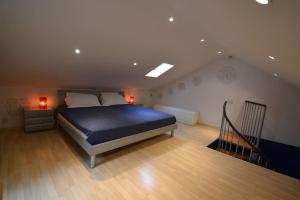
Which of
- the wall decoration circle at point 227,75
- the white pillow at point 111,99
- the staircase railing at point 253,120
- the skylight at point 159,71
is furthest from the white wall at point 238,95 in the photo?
the white pillow at point 111,99

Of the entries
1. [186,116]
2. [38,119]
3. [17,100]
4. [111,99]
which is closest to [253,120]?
[186,116]

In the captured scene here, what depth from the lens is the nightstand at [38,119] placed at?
3.34m

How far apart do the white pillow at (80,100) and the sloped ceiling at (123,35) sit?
356 millimetres

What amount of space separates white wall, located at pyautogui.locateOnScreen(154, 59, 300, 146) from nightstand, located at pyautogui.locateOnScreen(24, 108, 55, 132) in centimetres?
414

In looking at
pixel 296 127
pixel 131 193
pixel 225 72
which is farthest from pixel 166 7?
pixel 296 127

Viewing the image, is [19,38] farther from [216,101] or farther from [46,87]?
[216,101]

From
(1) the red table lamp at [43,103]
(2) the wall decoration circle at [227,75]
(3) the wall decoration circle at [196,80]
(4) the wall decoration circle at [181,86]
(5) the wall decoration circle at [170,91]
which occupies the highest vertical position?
(2) the wall decoration circle at [227,75]

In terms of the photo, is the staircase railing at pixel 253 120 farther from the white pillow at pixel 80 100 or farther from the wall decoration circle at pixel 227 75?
the white pillow at pixel 80 100

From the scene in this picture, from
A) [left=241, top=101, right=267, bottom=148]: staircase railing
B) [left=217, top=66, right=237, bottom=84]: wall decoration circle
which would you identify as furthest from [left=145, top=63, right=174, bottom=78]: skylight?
[left=241, top=101, right=267, bottom=148]: staircase railing

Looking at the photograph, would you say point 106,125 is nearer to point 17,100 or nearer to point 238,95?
point 17,100

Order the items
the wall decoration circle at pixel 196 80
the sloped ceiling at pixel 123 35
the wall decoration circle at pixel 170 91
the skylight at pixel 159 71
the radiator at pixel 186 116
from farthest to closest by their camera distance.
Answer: the wall decoration circle at pixel 170 91 → the wall decoration circle at pixel 196 80 → the radiator at pixel 186 116 → the skylight at pixel 159 71 → the sloped ceiling at pixel 123 35

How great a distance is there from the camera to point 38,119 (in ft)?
11.4

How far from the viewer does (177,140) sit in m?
3.81

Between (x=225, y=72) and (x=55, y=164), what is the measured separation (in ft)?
16.0
